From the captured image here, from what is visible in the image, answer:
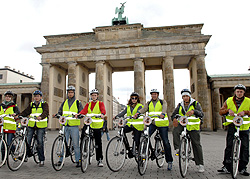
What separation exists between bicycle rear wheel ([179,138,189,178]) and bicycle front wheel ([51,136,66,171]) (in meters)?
3.20

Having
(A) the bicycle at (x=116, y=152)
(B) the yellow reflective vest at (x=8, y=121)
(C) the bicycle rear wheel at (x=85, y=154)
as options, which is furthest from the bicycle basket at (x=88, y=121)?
(B) the yellow reflective vest at (x=8, y=121)

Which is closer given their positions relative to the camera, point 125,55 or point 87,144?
point 87,144

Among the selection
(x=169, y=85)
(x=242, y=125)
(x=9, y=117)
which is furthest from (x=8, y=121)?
(x=169, y=85)

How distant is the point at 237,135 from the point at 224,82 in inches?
1103

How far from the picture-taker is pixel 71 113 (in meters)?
6.73

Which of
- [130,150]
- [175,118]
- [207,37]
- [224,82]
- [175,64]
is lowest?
[130,150]

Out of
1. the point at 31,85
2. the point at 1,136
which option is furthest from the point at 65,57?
the point at 1,136

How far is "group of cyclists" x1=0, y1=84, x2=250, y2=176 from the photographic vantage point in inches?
225

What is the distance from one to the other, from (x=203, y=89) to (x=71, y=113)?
25600 millimetres

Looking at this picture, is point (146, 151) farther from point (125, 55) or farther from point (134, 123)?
point (125, 55)

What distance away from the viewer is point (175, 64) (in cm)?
3609

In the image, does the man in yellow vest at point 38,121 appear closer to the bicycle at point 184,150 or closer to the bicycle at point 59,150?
the bicycle at point 59,150

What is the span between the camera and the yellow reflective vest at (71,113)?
6.59 m

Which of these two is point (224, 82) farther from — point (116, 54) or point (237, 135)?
point (237, 135)
